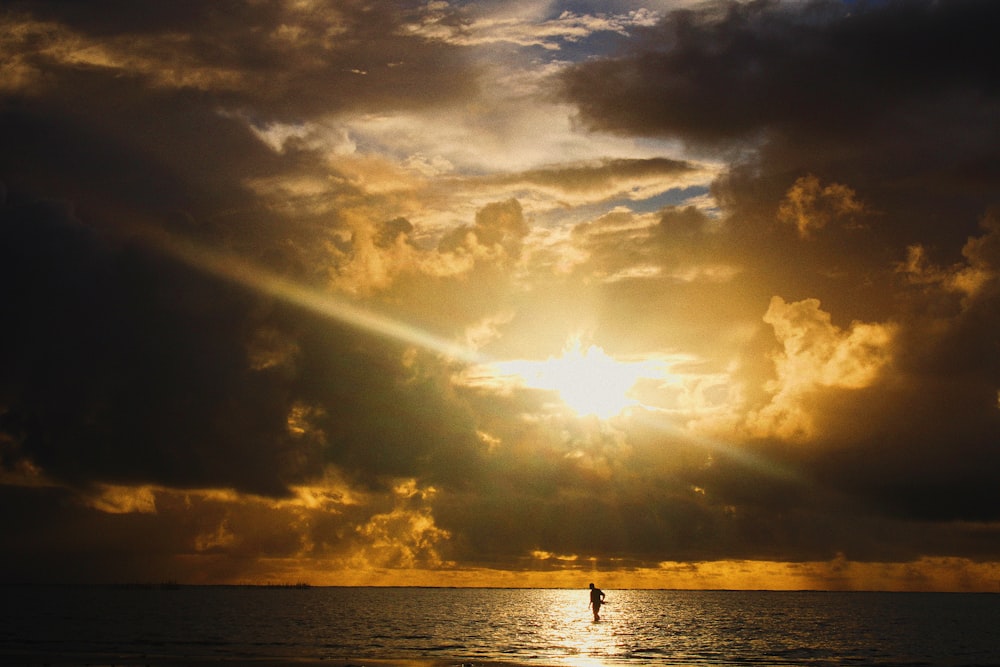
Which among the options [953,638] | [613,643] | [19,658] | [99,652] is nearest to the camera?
[19,658]

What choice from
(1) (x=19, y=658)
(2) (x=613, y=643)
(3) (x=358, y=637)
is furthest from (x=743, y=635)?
(1) (x=19, y=658)

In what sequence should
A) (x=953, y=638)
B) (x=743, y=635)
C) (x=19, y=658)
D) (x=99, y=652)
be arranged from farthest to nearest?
(x=953, y=638), (x=743, y=635), (x=99, y=652), (x=19, y=658)

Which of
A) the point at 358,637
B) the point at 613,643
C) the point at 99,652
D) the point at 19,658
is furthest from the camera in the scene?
the point at 358,637

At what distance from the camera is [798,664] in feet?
→ 252

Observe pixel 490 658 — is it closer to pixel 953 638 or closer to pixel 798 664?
pixel 798 664

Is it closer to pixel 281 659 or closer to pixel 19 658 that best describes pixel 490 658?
pixel 281 659

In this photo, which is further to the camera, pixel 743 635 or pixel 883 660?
pixel 743 635

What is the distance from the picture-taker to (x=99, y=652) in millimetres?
75000

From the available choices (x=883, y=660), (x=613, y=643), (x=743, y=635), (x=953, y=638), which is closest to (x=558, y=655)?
(x=613, y=643)

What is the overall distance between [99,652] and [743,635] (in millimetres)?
82703

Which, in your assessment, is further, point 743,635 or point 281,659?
point 743,635

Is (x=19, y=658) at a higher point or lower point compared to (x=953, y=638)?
higher

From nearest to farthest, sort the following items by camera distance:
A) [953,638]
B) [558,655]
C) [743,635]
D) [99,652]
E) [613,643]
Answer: [99,652], [558,655], [613,643], [743,635], [953,638]

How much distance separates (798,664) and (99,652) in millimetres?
60884
